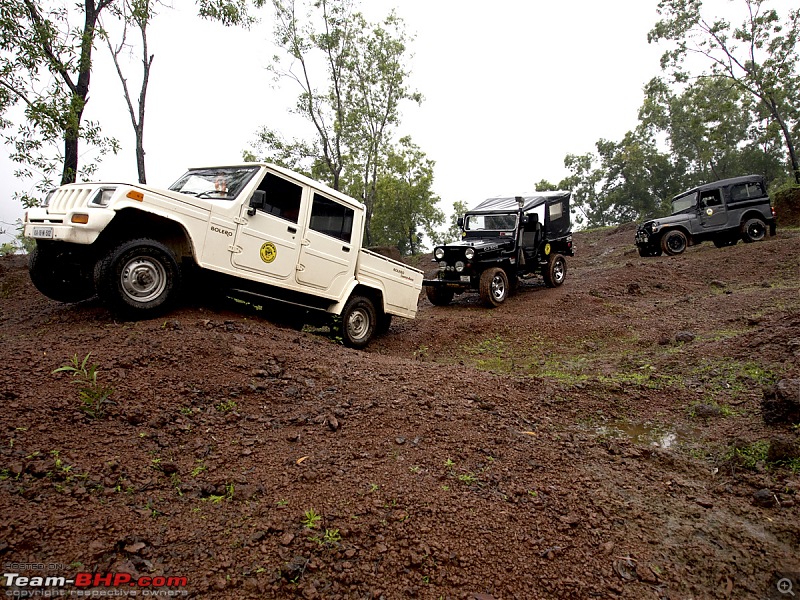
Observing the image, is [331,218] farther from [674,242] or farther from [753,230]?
[753,230]

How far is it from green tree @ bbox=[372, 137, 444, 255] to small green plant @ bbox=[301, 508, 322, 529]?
25.8 metres

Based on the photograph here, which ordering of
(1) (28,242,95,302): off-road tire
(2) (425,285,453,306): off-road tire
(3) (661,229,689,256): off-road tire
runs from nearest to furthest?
1. (1) (28,242,95,302): off-road tire
2. (2) (425,285,453,306): off-road tire
3. (3) (661,229,689,256): off-road tire

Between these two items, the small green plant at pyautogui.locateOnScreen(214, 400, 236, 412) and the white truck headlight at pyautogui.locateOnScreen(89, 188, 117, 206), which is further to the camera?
the white truck headlight at pyautogui.locateOnScreen(89, 188, 117, 206)

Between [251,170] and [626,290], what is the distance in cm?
936

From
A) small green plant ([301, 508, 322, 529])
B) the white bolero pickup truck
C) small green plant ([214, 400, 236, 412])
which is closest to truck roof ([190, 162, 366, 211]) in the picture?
the white bolero pickup truck

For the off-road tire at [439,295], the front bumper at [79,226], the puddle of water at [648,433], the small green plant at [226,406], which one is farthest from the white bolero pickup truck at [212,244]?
the off-road tire at [439,295]

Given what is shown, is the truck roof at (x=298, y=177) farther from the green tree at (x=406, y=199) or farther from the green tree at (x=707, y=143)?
the green tree at (x=707, y=143)

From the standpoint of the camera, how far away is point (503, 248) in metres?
11.8

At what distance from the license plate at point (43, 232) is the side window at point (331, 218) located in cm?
275

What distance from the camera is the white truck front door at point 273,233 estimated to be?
5551 mm

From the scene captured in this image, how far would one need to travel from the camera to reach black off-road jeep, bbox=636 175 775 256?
15.4m

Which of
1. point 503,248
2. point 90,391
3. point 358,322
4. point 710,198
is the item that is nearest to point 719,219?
point 710,198

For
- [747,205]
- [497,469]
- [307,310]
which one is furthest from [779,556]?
[747,205]

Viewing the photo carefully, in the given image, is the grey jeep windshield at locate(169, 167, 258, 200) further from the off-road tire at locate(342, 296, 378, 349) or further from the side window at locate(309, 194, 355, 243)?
the off-road tire at locate(342, 296, 378, 349)
